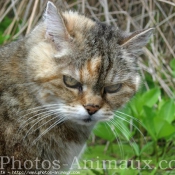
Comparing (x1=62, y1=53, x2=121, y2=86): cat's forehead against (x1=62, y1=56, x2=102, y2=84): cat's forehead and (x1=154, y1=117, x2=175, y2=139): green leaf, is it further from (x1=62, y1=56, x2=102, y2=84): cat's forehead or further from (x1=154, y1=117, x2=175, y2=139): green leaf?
(x1=154, y1=117, x2=175, y2=139): green leaf

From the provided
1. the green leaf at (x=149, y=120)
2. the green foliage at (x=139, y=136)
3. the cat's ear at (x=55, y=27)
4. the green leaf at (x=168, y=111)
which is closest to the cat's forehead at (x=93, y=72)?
the cat's ear at (x=55, y=27)

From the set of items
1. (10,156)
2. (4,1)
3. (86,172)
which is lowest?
Result: (86,172)

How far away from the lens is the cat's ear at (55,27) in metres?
2.14

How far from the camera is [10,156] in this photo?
2.24 meters

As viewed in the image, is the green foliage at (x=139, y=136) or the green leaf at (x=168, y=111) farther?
the green leaf at (x=168, y=111)

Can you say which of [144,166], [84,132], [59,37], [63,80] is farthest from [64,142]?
[144,166]

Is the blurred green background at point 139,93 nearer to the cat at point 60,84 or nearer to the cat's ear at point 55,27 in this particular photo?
the cat at point 60,84

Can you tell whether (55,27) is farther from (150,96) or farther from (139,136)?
(139,136)

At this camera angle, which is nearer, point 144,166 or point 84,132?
point 84,132

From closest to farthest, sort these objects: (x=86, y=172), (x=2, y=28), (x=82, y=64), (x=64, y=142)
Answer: (x=82, y=64)
(x=64, y=142)
(x=86, y=172)
(x=2, y=28)

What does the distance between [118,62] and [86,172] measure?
83cm

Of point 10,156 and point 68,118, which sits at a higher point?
point 68,118

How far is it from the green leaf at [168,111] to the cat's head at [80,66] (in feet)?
2.05

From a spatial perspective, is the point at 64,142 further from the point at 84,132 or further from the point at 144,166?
the point at 144,166
